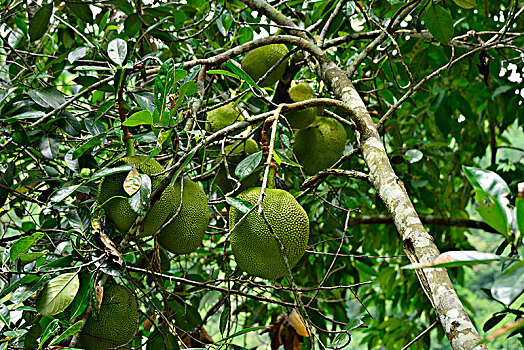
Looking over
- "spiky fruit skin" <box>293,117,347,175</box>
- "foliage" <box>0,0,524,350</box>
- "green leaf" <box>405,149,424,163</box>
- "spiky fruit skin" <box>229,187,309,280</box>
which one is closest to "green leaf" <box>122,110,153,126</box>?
"foliage" <box>0,0,524,350</box>

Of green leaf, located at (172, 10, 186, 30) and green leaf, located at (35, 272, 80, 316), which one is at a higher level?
green leaf, located at (172, 10, 186, 30)

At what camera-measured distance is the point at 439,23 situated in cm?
103

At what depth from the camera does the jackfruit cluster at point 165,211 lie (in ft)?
2.88

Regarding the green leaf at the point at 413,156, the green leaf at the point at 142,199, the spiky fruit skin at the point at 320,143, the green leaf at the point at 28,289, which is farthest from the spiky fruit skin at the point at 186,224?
the green leaf at the point at 413,156

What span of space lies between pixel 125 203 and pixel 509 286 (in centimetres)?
68

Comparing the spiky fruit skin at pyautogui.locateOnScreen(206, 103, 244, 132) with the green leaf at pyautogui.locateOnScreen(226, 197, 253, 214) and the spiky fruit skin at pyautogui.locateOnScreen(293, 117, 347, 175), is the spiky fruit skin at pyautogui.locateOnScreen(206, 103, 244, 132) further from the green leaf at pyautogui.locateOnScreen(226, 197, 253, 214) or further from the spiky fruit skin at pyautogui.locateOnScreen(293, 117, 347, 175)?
the green leaf at pyautogui.locateOnScreen(226, 197, 253, 214)

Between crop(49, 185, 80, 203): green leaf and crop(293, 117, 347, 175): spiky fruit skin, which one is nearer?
crop(49, 185, 80, 203): green leaf

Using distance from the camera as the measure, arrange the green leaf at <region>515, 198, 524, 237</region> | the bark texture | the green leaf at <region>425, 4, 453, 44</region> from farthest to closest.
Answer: the green leaf at <region>425, 4, 453, 44</region>
the bark texture
the green leaf at <region>515, 198, 524, 237</region>

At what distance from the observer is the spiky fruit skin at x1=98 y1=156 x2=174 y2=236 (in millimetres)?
876

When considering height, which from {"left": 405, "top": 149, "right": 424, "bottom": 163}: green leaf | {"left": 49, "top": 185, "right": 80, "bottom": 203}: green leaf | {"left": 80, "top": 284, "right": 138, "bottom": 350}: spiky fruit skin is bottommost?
{"left": 80, "top": 284, "right": 138, "bottom": 350}: spiky fruit skin

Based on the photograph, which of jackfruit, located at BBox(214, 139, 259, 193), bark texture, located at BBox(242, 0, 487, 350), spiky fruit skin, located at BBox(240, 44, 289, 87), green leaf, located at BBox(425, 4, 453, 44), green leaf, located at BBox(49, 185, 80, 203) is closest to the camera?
bark texture, located at BBox(242, 0, 487, 350)

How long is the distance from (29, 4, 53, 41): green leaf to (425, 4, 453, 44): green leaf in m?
0.97

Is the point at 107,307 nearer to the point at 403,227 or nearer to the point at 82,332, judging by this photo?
the point at 82,332

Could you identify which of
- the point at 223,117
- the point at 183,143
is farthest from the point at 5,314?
the point at 223,117
